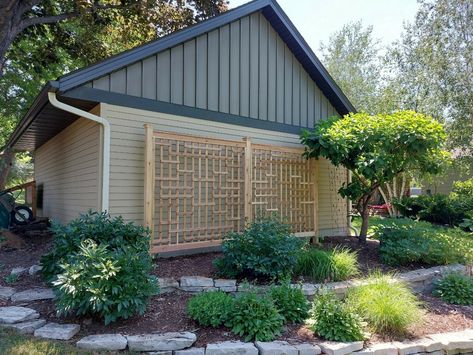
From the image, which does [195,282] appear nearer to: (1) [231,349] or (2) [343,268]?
(1) [231,349]

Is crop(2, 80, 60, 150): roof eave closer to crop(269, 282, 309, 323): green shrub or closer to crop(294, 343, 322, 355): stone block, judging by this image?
crop(269, 282, 309, 323): green shrub

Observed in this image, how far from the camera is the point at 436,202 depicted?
1211cm

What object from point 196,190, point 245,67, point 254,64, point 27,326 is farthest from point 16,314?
point 254,64

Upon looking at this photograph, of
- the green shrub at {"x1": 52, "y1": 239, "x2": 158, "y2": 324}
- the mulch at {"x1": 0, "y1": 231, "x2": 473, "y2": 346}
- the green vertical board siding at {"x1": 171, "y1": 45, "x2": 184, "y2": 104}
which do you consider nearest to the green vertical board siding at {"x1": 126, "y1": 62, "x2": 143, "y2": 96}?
the green vertical board siding at {"x1": 171, "y1": 45, "x2": 184, "y2": 104}

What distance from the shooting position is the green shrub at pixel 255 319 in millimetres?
3447

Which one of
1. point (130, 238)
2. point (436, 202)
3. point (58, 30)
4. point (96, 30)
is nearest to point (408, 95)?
point (436, 202)

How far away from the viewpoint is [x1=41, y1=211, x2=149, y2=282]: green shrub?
158 inches

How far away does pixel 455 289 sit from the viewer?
192 inches

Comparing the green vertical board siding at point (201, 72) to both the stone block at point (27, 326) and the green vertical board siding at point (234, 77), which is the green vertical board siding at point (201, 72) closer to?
the green vertical board siding at point (234, 77)

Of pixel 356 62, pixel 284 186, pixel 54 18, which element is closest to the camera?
pixel 284 186

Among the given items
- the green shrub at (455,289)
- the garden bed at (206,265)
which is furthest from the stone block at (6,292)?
the green shrub at (455,289)

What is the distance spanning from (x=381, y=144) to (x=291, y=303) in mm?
3581

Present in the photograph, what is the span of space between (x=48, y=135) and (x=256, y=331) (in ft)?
24.7

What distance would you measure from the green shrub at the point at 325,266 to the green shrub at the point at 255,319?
4.52 ft
